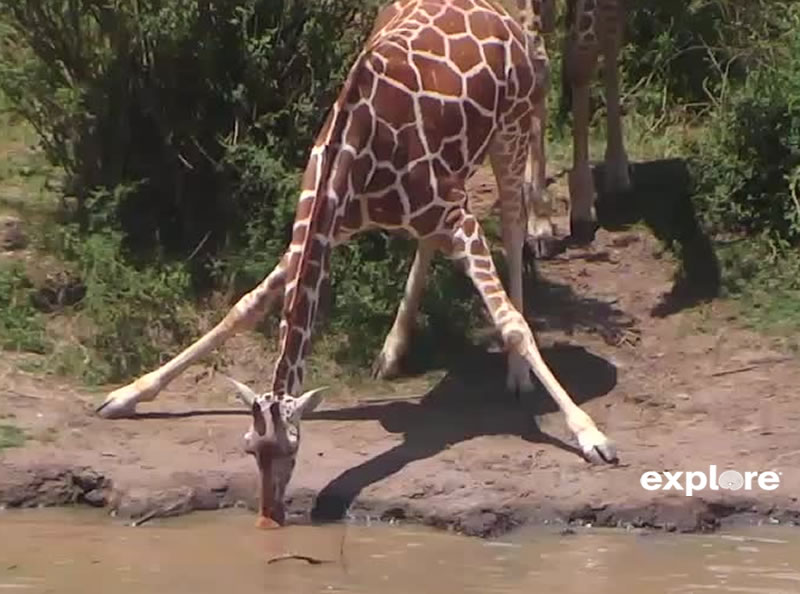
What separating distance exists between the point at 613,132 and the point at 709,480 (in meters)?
3.12

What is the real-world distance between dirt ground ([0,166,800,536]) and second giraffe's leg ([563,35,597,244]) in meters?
0.28

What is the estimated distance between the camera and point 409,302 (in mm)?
8758

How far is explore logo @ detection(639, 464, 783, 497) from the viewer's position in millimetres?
7508

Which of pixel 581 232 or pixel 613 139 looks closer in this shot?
pixel 581 232

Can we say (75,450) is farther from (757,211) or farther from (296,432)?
(757,211)

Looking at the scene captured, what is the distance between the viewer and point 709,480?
7.57 m

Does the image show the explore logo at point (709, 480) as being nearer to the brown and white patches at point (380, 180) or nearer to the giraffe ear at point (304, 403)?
the giraffe ear at point (304, 403)

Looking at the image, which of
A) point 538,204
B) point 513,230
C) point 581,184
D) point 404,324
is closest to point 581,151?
point 581,184

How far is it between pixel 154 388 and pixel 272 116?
6.05ft

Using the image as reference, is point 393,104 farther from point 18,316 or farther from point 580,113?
point 18,316

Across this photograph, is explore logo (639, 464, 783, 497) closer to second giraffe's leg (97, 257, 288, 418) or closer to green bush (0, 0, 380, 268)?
second giraffe's leg (97, 257, 288, 418)

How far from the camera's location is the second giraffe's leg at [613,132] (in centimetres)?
1029

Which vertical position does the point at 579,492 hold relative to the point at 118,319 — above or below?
below

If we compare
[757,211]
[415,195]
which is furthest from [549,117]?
[415,195]
